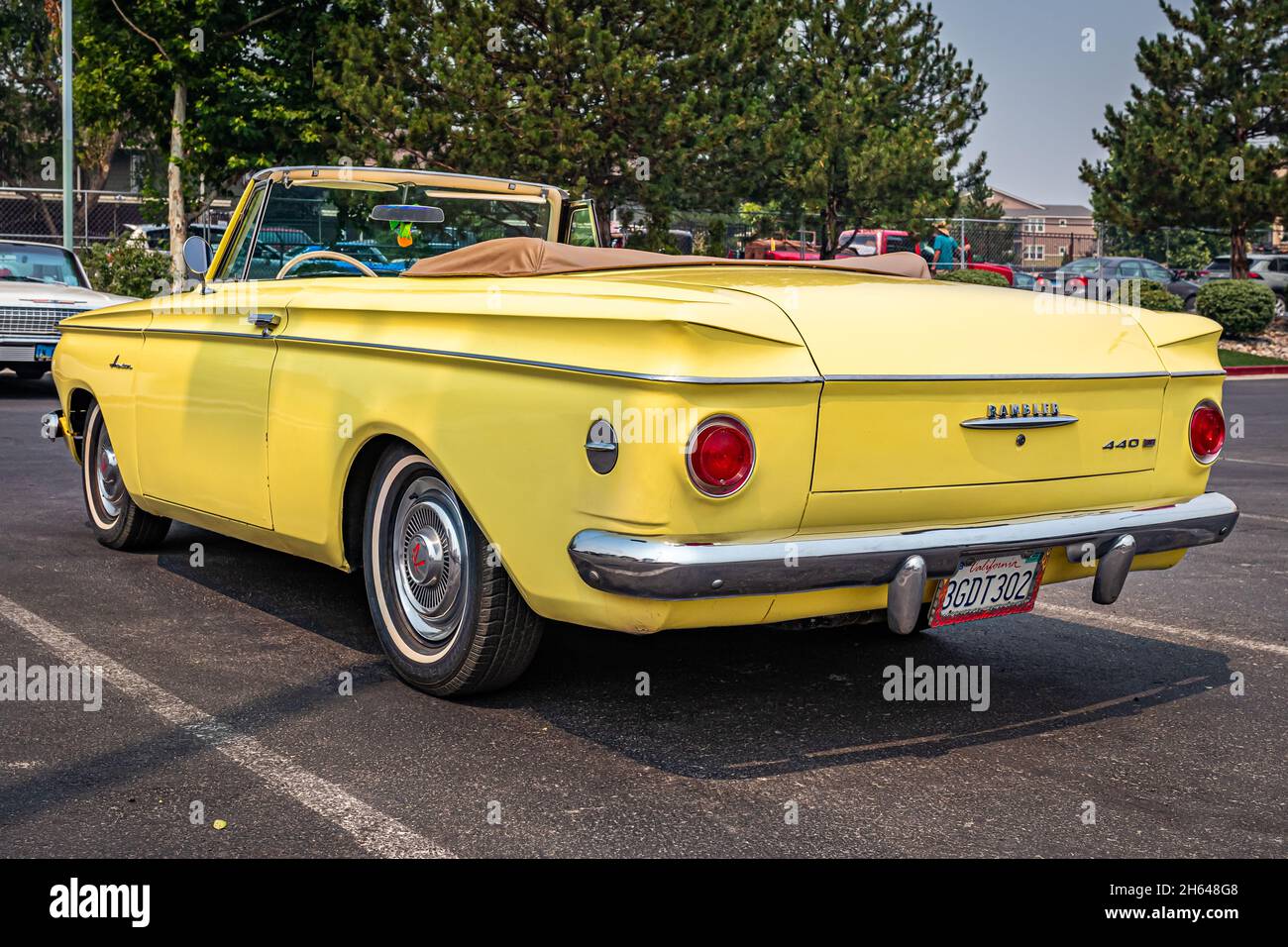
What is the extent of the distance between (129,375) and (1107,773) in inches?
161

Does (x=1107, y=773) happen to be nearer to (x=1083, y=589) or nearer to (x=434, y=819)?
(x=434, y=819)

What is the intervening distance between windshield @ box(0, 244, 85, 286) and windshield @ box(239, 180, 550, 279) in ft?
30.9

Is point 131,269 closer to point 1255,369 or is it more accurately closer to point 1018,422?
point 1255,369

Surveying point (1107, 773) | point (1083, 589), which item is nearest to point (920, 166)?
point (1083, 589)

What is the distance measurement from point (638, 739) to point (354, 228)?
9.27 feet

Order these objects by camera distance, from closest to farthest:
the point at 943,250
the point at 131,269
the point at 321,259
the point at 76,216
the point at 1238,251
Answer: the point at 321,259 < the point at 131,269 < the point at 943,250 < the point at 1238,251 < the point at 76,216

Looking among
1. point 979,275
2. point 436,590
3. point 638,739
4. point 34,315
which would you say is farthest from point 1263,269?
point 638,739

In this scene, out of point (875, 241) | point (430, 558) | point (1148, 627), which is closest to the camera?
point (430, 558)

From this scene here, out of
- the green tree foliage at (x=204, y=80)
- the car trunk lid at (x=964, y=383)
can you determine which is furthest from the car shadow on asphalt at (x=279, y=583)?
the green tree foliage at (x=204, y=80)

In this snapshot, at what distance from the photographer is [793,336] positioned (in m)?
3.84

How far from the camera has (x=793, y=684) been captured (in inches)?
190

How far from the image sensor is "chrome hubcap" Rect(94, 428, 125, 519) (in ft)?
22.0
